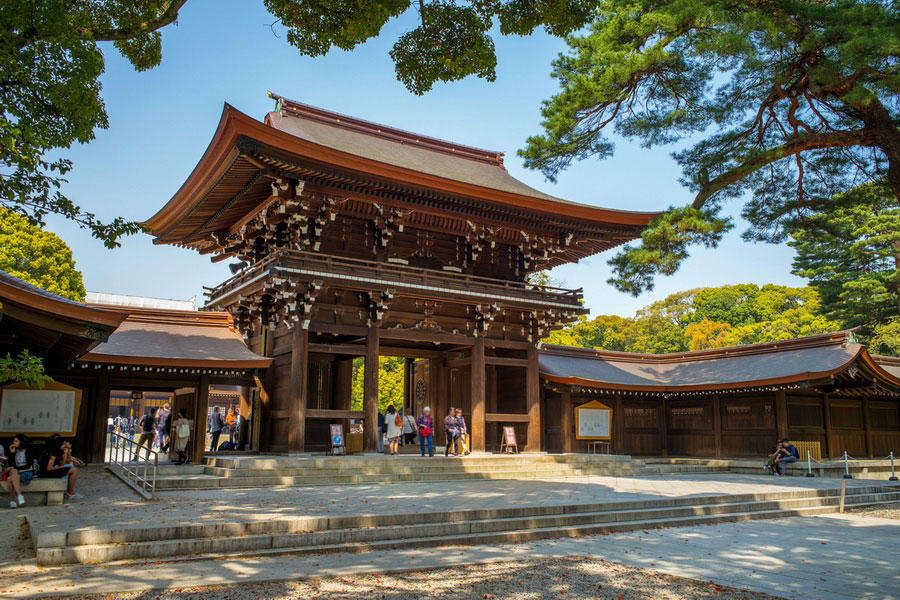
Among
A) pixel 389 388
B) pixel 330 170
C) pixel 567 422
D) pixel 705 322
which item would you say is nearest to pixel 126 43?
pixel 330 170

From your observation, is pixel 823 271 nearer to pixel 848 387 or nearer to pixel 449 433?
pixel 848 387

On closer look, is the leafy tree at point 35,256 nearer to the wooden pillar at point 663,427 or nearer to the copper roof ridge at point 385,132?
the copper roof ridge at point 385,132

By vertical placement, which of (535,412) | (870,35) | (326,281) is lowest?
(535,412)

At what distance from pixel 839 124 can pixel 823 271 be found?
25.3m

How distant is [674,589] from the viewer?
6.22m

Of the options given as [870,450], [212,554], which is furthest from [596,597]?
[870,450]

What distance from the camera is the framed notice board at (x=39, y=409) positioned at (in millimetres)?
12602

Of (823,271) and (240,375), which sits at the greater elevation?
(823,271)

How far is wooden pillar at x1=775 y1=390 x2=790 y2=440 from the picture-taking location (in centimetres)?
2039

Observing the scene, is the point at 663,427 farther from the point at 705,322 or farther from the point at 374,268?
the point at 705,322

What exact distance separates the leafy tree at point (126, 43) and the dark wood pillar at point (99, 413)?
7.66m

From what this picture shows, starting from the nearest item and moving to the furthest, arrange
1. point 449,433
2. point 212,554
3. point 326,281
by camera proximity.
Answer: point 212,554 < point 326,281 < point 449,433

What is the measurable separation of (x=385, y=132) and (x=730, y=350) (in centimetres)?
1568

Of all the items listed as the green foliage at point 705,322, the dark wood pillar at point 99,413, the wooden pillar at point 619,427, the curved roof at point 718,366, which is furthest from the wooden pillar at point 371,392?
the green foliage at point 705,322
